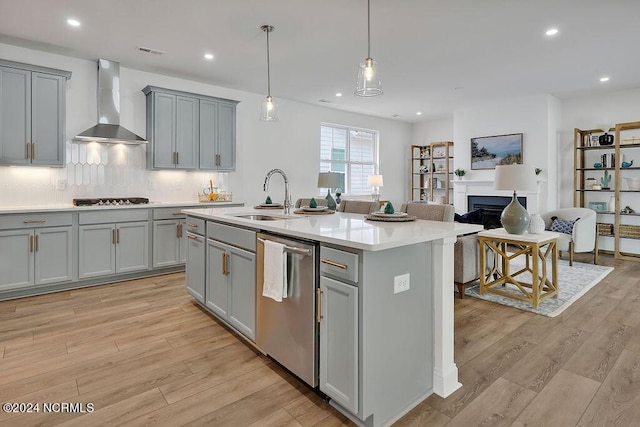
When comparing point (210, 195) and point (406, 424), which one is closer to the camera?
point (406, 424)

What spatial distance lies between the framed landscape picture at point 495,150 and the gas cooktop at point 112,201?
6.10 meters

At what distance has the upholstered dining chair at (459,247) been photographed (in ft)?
10.8

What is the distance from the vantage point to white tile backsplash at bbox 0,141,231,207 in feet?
13.8

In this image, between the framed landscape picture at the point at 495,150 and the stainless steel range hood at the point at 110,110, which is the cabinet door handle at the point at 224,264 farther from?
the framed landscape picture at the point at 495,150

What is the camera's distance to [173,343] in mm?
2693

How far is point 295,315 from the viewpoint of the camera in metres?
2.08

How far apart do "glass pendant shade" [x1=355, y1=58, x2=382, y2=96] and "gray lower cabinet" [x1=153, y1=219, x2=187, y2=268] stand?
121 inches

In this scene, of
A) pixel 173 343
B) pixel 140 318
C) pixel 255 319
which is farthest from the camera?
pixel 140 318

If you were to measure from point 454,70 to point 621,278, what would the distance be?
3.43 metres

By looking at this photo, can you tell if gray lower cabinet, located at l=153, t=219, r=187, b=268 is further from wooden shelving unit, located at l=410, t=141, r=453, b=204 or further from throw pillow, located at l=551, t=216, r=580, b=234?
wooden shelving unit, located at l=410, t=141, r=453, b=204

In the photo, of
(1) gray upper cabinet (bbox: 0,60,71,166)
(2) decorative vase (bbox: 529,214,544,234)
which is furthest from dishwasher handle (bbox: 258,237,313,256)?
(1) gray upper cabinet (bbox: 0,60,71,166)

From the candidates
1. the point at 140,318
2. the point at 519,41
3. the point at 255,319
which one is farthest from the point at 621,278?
the point at 140,318

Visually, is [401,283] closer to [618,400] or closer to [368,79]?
[618,400]

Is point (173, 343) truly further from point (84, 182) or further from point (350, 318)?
point (84, 182)
